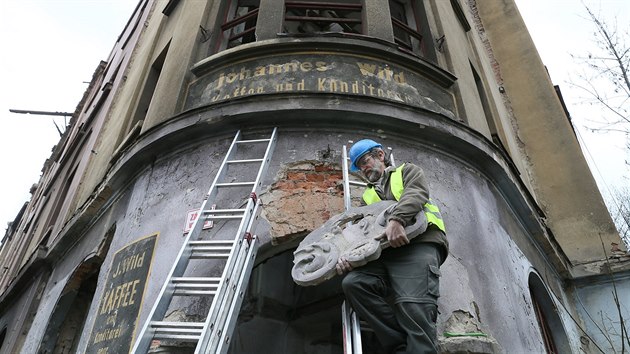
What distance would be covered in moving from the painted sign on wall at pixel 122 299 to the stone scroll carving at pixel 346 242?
1.98 m

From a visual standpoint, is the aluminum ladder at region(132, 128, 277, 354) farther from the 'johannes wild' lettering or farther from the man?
the 'johannes wild' lettering

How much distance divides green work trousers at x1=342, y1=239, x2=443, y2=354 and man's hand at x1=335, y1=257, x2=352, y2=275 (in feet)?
0.13

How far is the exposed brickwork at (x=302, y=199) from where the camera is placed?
461 cm

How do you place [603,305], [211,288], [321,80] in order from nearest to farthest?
[211,288] → [321,80] → [603,305]

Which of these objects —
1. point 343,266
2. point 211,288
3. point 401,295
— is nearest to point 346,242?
point 343,266

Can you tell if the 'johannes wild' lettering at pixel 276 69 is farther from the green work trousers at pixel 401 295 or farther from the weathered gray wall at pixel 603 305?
the weathered gray wall at pixel 603 305

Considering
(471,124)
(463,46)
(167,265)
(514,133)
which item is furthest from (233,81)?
(514,133)

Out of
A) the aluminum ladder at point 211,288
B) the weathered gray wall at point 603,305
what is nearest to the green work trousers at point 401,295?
the aluminum ladder at point 211,288

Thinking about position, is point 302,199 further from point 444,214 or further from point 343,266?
point 343,266

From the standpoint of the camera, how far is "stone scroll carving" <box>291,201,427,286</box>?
322 cm

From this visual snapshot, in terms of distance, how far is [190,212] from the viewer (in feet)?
16.2

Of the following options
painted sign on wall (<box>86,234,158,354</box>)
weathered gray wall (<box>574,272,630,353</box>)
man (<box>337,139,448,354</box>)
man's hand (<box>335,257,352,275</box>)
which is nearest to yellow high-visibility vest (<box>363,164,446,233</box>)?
man (<box>337,139,448,354</box>)

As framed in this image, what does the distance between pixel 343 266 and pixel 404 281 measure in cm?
41

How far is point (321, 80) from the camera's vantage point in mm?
5777
